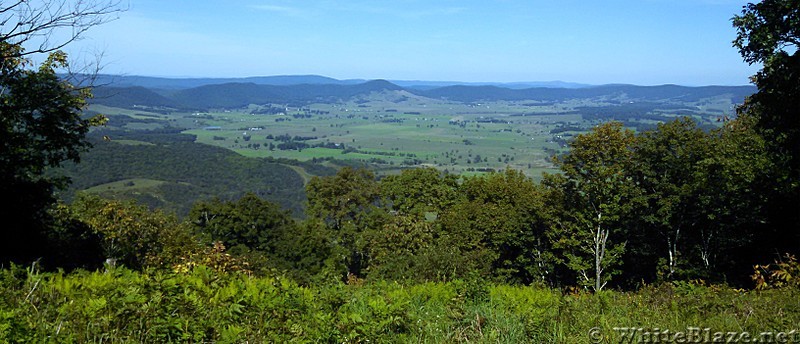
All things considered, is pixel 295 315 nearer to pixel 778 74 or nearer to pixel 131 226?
pixel 778 74

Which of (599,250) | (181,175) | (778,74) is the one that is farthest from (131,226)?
(181,175)

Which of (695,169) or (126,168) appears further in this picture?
(126,168)

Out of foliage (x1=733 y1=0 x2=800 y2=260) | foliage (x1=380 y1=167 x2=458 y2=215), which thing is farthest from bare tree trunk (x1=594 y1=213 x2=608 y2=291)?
foliage (x1=380 y1=167 x2=458 y2=215)

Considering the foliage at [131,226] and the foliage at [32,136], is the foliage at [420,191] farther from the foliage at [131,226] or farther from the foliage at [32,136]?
the foliage at [32,136]

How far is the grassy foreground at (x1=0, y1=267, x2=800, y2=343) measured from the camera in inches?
149

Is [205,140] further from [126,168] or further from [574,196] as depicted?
[574,196]

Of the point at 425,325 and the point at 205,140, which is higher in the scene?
the point at 425,325

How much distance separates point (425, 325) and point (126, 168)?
128969mm

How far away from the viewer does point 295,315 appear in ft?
14.2

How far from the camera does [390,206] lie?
35781 millimetres

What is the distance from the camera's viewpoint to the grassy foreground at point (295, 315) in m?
3.78

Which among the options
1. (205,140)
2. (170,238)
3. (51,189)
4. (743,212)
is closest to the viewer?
(51,189)

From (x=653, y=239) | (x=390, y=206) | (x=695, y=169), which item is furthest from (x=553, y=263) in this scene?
(x=390, y=206)

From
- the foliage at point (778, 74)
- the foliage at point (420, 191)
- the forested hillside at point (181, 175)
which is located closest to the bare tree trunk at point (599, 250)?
the foliage at point (778, 74)
